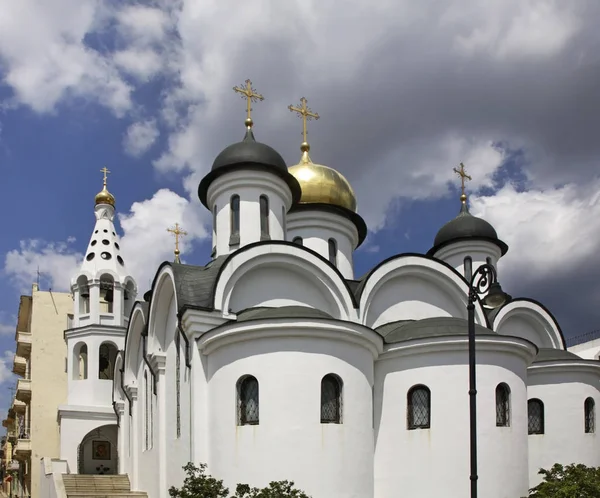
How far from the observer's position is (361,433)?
1286 cm

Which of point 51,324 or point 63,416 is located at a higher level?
point 51,324

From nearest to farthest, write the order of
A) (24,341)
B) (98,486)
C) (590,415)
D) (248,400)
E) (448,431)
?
(248,400) < (448,431) < (590,415) < (98,486) < (24,341)

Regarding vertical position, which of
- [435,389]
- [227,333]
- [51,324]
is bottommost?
[435,389]

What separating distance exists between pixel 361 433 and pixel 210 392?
2801 millimetres

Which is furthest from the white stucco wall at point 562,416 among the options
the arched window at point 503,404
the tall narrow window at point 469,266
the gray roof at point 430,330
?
the tall narrow window at point 469,266

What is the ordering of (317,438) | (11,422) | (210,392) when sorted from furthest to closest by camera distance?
(11,422)
(210,392)
(317,438)

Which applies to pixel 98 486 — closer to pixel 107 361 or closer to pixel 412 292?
pixel 107 361

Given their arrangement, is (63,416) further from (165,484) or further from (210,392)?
(210,392)

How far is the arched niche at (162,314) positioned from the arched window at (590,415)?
29.9 feet

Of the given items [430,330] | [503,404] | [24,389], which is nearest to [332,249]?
[430,330]

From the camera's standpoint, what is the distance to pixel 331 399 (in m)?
12.7

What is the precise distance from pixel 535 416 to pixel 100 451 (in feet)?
46.3

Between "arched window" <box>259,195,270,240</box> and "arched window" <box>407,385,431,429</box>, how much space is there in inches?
210

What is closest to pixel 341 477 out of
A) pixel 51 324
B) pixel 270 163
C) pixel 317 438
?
pixel 317 438
